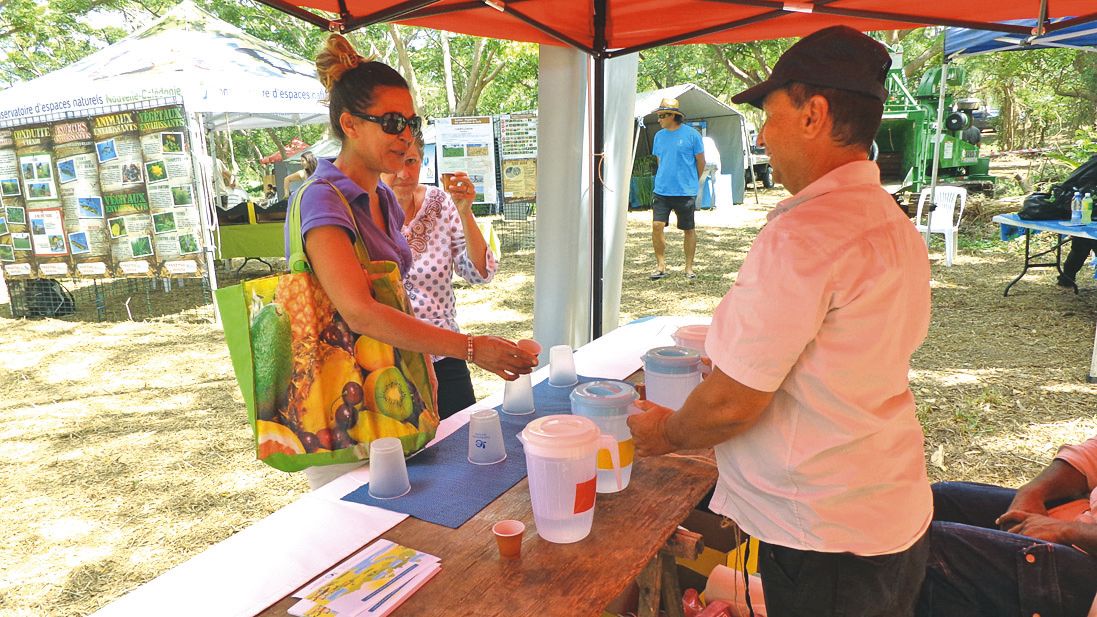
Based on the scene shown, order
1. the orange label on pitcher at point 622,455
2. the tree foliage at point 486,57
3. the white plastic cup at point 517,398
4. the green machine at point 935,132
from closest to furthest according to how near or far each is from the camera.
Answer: the orange label on pitcher at point 622,455, the white plastic cup at point 517,398, the green machine at point 935,132, the tree foliage at point 486,57

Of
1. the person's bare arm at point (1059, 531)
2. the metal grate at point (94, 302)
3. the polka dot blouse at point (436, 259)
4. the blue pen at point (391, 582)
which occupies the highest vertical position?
the polka dot blouse at point (436, 259)

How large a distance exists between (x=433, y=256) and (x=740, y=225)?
1050cm

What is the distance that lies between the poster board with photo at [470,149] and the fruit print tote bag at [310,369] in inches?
314

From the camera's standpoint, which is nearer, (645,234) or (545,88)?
(545,88)

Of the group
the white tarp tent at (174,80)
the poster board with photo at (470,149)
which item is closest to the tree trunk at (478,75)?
the poster board with photo at (470,149)

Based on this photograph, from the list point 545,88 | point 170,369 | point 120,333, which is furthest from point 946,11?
point 120,333

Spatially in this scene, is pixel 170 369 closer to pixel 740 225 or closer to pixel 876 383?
pixel 876 383

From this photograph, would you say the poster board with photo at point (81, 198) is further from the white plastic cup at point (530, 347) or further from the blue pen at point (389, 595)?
the blue pen at point (389, 595)

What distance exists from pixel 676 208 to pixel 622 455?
699 cm

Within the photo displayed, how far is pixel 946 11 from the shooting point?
2859 millimetres

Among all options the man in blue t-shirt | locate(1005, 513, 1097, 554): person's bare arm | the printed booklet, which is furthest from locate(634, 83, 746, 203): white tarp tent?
the printed booklet

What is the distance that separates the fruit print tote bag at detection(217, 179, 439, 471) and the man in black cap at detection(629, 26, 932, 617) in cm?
72

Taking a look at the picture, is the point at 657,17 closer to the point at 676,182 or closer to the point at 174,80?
the point at 676,182

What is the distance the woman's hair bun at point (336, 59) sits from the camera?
1812 mm
